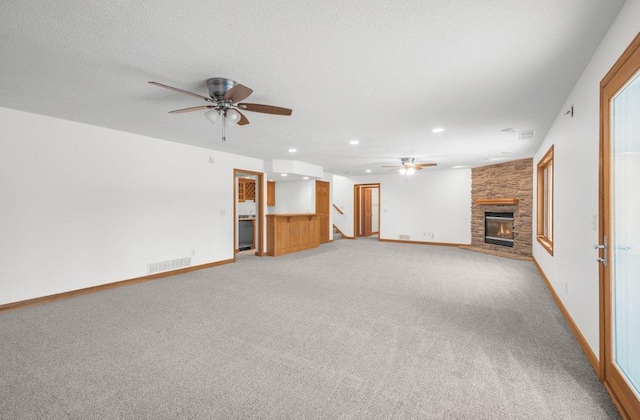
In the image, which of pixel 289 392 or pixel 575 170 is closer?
pixel 289 392

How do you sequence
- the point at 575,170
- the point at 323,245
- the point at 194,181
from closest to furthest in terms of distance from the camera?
the point at 575,170, the point at 194,181, the point at 323,245

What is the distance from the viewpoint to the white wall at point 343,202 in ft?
36.0

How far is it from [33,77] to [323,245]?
7.47 m

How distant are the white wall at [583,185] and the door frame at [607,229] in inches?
5.5

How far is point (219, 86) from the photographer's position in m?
2.64

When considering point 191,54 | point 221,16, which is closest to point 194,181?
point 191,54

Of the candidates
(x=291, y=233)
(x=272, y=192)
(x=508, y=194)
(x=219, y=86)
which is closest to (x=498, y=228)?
(x=508, y=194)

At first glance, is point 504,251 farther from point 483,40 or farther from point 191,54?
point 191,54

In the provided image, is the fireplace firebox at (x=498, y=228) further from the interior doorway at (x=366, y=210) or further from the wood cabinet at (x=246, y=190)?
the wood cabinet at (x=246, y=190)

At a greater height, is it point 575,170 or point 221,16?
point 221,16

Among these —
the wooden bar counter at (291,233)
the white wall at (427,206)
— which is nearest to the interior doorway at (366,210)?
the white wall at (427,206)

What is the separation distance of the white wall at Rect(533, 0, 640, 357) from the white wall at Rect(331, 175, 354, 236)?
755cm

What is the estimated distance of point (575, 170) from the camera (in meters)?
2.82

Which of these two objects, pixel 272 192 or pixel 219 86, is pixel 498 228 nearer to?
pixel 272 192
